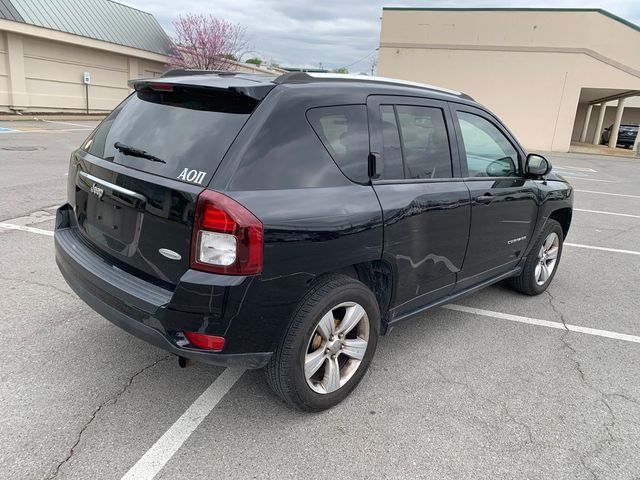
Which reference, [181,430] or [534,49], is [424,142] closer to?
[181,430]

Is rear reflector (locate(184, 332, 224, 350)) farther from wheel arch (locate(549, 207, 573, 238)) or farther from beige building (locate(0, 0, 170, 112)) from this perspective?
beige building (locate(0, 0, 170, 112))

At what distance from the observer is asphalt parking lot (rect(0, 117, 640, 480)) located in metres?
2.40

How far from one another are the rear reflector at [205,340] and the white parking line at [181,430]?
21.6 inches

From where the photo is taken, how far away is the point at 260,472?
2322 millimetres

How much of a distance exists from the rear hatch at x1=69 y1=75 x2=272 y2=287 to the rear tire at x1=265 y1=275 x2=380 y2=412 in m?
0.67

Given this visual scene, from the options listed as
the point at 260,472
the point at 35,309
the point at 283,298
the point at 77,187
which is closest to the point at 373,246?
the point at 283,298

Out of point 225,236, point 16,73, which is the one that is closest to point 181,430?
point 225,236

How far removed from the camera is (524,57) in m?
26.5

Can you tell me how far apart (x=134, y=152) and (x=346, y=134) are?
1176 millimetres

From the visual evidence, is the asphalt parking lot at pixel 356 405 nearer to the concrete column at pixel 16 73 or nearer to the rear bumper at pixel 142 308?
the rear bumper at pixel 142 308

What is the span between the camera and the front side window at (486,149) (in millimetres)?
3654

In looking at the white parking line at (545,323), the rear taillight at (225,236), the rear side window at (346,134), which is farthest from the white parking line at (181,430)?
the white parking line at (545,323)

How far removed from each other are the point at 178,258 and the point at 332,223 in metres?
0.79

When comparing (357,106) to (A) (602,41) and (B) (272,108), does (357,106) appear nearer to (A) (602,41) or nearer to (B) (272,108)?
(B) (272,108)
